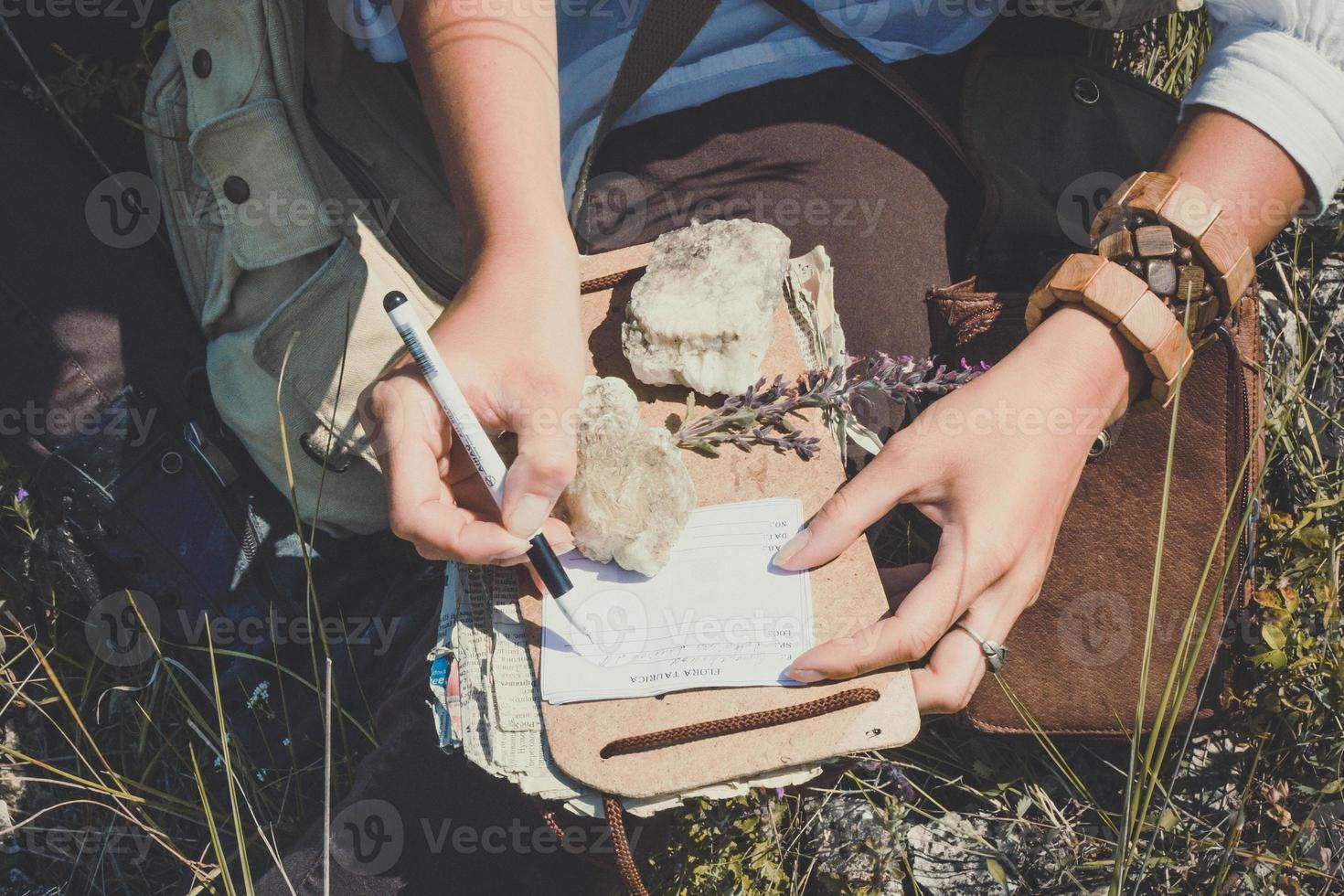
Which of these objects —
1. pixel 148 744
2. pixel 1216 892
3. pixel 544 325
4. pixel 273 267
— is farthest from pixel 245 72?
pixel 1216 892

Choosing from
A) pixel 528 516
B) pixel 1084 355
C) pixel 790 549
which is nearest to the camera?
pixel 528 516

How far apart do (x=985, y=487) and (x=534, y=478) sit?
77cm

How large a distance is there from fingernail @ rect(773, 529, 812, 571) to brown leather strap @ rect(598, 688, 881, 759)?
23cm

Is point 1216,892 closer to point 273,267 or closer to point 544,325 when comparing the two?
point 544,325

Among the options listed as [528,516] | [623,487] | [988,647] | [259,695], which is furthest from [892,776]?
[259,695]

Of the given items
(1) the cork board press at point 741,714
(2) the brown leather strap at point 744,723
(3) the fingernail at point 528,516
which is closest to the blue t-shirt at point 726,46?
Answer: (3) the fingernail at point 528,516

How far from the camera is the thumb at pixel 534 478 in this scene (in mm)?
1394

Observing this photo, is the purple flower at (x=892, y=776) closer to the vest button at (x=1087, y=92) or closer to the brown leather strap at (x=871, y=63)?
the brown leather strap at (x=871, y=63)

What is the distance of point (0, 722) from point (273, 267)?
1725 mm

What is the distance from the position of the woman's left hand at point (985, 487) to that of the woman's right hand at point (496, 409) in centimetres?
44

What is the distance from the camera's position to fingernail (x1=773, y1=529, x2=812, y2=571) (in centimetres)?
153

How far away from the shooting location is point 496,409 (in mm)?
1482

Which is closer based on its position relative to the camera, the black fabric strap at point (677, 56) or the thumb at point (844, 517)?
the thumb at point (844, 517)

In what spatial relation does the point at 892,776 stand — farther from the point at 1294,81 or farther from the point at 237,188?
the point at 237,188
